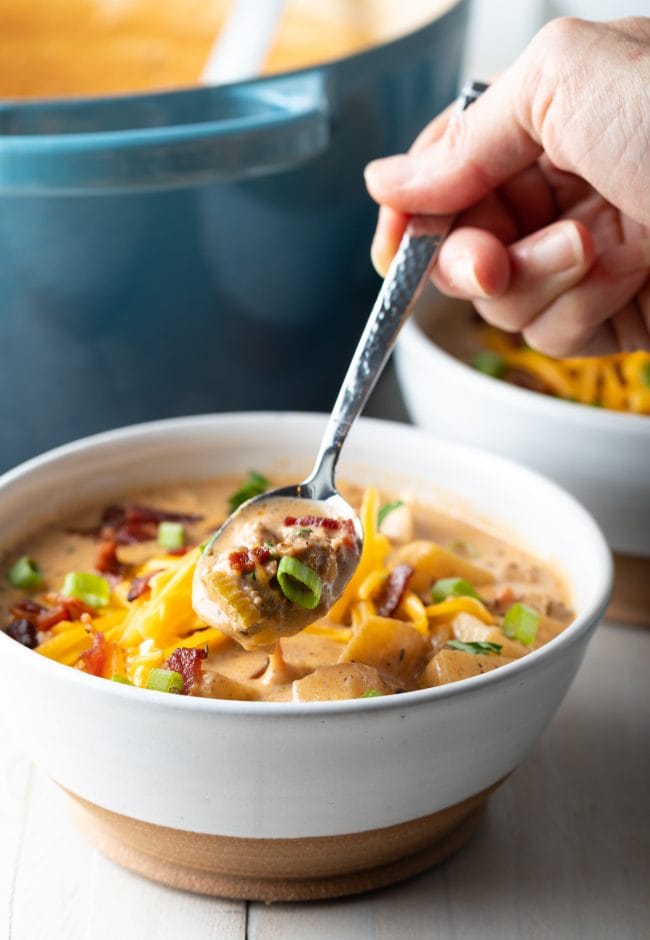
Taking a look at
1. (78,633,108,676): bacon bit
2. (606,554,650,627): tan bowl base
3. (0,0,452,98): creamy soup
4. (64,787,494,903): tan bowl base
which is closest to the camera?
(64,787,494,903): tan bowl base

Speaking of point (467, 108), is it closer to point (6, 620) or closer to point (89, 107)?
point (89, 107)

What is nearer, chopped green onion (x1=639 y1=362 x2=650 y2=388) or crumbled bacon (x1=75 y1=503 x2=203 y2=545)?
crumbled bacon (x1=75 y1=503 x2=203 y2=545)

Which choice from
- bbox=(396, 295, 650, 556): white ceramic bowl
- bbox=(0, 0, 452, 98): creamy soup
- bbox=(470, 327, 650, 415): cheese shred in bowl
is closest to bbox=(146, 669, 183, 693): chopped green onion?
bbox=(396, 295, 650, 556): white ceramic bowl

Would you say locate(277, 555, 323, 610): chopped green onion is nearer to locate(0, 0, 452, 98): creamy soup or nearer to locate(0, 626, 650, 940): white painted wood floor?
locate(0, 626, 650, 940): white painted wood floor

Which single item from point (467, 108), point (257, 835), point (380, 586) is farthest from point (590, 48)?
point (257, 835)

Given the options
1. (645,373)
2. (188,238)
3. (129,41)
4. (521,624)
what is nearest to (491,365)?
(645,373)
